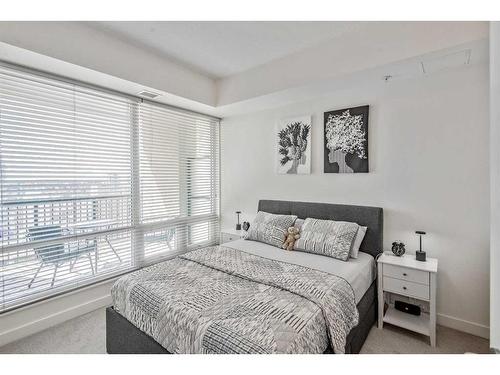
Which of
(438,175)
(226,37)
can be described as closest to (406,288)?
(438,175)

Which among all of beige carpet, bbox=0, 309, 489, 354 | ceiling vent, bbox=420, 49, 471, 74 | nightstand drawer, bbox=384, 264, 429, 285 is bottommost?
beige carpet, bbox=0, 309, 489, 354

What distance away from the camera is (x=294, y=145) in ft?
10.4

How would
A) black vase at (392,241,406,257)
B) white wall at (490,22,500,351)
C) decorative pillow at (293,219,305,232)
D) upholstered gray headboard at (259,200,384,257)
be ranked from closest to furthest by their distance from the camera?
white wall at (490,22,500,351)
black vase at (392,241,406,257)
upholstered gray headboard at (259,200,384,257)
decorative pillow at (293,219,305,232)

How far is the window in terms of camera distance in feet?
6.94

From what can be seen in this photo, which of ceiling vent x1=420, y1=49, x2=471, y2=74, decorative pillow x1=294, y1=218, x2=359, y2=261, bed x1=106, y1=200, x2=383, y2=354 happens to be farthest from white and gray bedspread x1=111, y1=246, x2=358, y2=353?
ceiling vent x1=420, y1=49, x2=471, y2=74

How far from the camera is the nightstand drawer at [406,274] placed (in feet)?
6.66

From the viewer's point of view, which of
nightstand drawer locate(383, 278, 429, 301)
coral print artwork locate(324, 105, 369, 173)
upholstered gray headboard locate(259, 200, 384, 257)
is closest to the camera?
nightstand drawer locate(383, 278, 429, 301)

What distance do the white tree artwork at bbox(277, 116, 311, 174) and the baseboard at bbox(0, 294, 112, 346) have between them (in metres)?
2.58

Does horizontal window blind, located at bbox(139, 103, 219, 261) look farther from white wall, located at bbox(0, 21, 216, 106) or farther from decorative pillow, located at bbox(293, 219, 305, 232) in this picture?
decorative pillow, located at bbox(293, 219, 305, 232)

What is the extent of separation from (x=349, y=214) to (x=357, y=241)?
1.17 ft
